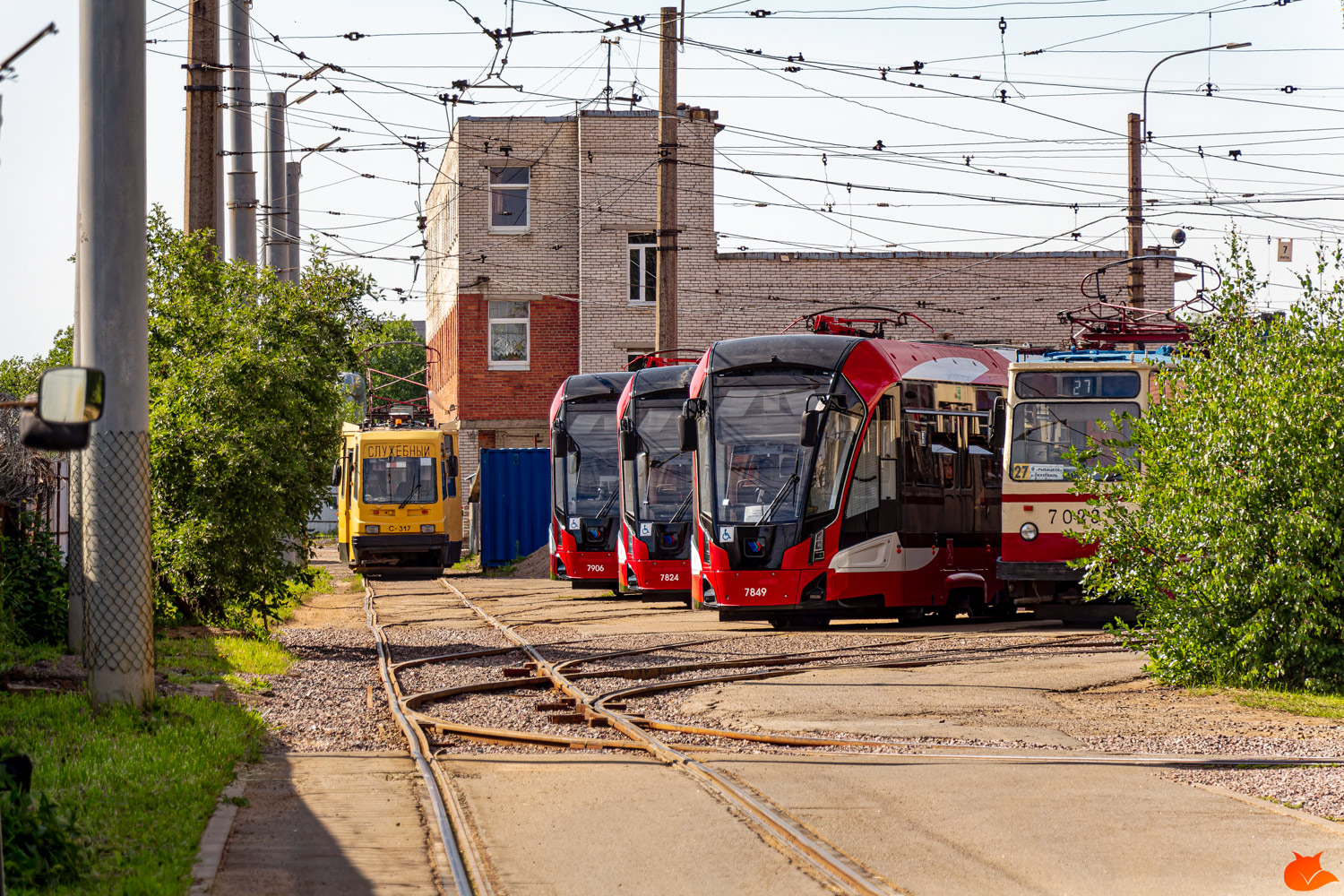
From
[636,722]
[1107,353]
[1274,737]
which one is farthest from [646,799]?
[1107,353]

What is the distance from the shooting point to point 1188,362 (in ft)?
44.1

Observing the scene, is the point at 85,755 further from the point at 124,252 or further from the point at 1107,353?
the point at 1107,353

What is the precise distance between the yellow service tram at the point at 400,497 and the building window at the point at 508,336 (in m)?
7.69

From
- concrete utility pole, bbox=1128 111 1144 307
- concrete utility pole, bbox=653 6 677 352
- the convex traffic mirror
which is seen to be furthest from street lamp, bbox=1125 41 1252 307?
the convex traffic mirror

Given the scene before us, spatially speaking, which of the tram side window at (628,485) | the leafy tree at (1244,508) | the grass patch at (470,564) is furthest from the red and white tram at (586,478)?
the leafy tree at (1244,508)

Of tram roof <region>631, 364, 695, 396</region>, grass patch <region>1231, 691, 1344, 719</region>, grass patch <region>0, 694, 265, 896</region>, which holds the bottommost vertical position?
grass patch <region>1231, 691, 1344, 719</region>

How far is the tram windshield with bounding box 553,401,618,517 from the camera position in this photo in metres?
25.6

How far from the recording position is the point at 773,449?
18.3m

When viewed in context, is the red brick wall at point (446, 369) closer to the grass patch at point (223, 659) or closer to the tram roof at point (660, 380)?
the tram roof at point (660, 380)

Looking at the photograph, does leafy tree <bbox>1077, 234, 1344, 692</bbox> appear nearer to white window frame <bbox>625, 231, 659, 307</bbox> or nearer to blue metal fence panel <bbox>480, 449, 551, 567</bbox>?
blue metal fence panel <bbox>480, 449, 551, 567</bbox>

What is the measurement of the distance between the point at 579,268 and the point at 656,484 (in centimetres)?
2010

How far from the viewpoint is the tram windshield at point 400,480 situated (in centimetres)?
3328

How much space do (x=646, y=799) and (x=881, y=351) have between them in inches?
455

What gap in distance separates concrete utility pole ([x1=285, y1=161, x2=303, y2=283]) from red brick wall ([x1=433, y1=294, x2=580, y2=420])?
9.08 meters
